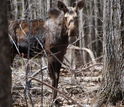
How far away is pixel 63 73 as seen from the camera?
1070 cm

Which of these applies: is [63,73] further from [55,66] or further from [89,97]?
[89,97]

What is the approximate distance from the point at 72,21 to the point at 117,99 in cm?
272

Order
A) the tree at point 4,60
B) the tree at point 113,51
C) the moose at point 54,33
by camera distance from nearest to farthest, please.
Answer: the tree at point 4,60, the tree at point 113,51, the moose at point 54,33

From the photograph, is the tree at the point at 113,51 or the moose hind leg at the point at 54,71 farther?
the moose hind leg at the point at 54,71

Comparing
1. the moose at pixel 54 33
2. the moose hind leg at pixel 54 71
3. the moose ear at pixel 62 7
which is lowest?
the moose hind leg at pixel 54 71

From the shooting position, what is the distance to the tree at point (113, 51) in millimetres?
5293

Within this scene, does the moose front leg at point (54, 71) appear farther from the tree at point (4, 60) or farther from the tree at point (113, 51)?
the tree at point (4, 60)

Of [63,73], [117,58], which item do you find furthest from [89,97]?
[63,73]

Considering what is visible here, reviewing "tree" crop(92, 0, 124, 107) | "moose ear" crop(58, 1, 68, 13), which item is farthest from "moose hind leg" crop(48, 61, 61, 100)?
"tree" crop(92, 0, 124, 107)

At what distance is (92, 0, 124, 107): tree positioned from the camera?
529 cm

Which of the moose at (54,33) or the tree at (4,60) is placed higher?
the tree at (4,60)

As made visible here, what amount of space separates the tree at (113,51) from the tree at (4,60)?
10.1 ft

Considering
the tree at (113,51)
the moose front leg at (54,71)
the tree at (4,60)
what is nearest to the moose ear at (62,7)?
the moose front leg at (54,71)

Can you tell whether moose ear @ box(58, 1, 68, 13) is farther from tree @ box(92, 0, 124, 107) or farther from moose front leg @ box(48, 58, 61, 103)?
tree @ box(92, 0, 124, 107)
